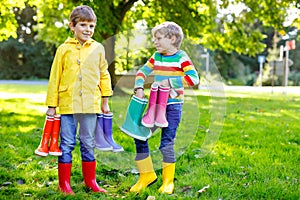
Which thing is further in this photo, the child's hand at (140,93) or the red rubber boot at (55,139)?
the child's hand at (140,93)

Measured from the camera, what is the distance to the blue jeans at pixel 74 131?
3521mm

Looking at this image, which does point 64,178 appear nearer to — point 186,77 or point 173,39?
point 186,77

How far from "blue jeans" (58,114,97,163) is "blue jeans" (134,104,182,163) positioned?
43cm

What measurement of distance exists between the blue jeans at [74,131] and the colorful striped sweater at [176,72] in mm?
533

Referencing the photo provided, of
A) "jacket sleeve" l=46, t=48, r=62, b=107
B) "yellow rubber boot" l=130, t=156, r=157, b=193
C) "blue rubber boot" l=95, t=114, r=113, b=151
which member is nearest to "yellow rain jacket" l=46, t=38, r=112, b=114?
"jacket sleeve" l=46, t=48, r=62, b=107

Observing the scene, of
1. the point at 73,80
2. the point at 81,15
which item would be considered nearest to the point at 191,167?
the point at 73,80

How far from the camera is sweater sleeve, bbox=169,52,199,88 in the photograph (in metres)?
3.52

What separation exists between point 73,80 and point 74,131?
45cm

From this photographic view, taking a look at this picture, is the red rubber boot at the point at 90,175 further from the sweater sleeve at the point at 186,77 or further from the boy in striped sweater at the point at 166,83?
the sweater sleeve at the point at 186,77

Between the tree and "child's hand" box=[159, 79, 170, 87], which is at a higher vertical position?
the tree

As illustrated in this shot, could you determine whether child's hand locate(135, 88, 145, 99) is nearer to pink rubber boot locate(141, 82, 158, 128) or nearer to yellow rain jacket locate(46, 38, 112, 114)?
pink rubber boot locate(141, 82, 158, 128)

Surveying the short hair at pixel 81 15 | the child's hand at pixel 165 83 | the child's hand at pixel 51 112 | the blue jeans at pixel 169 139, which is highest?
the short hair at pixel 81 15

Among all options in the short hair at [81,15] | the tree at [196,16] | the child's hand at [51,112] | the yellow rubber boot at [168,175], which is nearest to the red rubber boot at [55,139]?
the child's hand at [51,112]

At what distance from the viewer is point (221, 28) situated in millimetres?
15992
